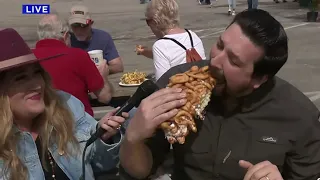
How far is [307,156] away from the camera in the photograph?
2.26 m

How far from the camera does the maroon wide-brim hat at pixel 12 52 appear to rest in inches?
100

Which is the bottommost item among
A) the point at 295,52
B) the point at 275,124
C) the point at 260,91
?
the point at 295,52

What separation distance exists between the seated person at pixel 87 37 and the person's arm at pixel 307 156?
3489 millimetres

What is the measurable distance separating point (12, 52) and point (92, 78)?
1682 millimetres

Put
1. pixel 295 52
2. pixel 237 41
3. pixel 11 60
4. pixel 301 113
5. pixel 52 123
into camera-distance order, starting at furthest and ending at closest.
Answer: pixel 295 52
pixel 52 123
pixel 11 60
pixel 301 113
pixel 237 41

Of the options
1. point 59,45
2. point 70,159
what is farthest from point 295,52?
point 70,159

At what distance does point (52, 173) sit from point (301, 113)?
51.1 inches

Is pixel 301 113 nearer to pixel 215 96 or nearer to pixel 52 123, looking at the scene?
pixel 215 96

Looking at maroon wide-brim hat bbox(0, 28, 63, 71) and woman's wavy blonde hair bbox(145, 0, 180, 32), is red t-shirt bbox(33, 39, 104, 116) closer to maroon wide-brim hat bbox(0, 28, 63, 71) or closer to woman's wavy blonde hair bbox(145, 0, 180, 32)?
woman's wavy blonde hair bbox(145, 0, 180, 32)

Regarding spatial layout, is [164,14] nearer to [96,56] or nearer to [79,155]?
[96,56]

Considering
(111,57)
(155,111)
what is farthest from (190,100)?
(111,57)

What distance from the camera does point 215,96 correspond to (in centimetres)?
225

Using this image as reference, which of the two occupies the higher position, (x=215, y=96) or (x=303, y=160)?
(x=215, y=96)

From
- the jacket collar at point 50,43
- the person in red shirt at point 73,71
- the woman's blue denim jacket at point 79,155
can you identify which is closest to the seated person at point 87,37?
the person in red shirt at point 73,71
